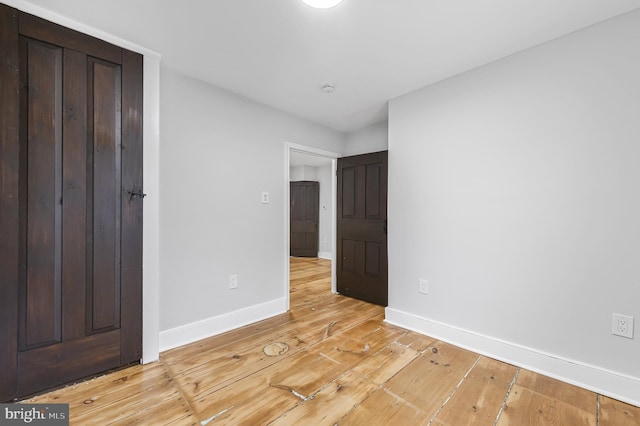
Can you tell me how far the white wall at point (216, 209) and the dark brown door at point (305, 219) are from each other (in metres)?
3.78

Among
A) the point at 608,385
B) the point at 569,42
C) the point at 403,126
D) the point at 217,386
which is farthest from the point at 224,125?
the point at 608,385

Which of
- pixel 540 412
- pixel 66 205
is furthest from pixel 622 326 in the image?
pixel 66 205

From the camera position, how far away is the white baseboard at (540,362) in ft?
5.26

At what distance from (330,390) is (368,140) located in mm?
3041

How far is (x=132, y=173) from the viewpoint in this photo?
1.95 m

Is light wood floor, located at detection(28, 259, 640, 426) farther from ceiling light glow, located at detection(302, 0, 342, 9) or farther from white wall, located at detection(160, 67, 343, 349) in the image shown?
A: ceiling light glow, located at detection(302, 0, 342, 9)

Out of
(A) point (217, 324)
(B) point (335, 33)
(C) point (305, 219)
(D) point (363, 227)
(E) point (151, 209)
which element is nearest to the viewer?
(B) point (335, 33)

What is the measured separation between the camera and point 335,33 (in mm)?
1787

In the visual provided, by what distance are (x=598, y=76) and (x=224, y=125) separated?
9.52 ft

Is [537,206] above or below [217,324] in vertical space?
above

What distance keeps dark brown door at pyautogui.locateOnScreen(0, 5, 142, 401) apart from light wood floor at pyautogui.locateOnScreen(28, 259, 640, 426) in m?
0.25

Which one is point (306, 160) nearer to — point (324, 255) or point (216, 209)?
point (324, 255)

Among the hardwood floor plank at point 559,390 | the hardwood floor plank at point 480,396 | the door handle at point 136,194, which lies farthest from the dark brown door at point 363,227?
the door handle at point 136,194

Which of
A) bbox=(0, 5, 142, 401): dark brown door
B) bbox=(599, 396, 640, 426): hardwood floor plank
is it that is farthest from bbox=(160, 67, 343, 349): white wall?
bbox=(599, 396, 640, 426): hardwood floor plank
